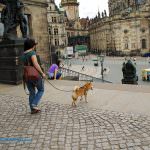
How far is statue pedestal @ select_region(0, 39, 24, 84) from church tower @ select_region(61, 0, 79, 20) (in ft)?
318

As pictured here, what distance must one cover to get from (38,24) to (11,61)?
9.97 m

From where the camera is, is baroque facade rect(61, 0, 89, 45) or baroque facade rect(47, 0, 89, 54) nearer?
baroque facade rect(47, 0, 89, 54)

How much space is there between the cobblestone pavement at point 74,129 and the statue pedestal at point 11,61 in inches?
158

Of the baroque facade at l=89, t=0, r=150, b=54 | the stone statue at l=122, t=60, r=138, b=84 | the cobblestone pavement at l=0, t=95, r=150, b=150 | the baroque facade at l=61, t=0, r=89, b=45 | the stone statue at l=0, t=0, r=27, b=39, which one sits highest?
the baroque facade at l=61, t=0, r=89, b=45

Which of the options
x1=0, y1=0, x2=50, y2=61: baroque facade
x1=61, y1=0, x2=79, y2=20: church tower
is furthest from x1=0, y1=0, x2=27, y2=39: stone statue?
x1=61, y1=0, x2=79, y2=20: church tower

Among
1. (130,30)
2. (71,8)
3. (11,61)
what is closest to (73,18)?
(71,8)

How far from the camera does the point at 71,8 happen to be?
106562mm

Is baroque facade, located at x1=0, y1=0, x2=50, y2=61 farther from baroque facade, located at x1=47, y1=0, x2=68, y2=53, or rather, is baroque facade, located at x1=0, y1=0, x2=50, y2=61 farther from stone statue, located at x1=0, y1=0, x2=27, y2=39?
baroque facade, located at x1=47, y1=0, x2=68, y2=53

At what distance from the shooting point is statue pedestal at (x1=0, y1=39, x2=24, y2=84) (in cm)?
1088

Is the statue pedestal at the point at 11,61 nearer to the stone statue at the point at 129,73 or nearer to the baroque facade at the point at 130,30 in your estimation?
the stone statue at the point at 129,73

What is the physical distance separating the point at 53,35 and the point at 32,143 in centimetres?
7807

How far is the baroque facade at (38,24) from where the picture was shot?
64.8 ft

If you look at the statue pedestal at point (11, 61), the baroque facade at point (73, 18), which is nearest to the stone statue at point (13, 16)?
the statue pedestal at point (11, 61)

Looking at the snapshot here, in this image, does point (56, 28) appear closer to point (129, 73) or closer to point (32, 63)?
point (129, 73)
